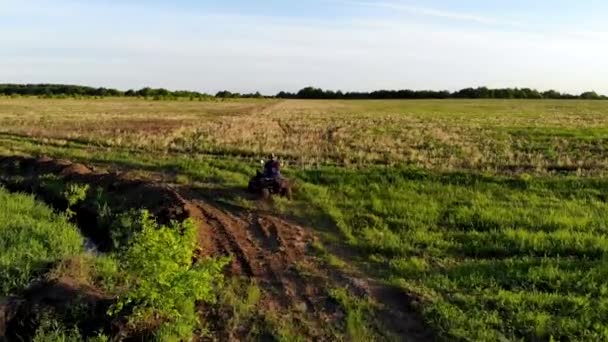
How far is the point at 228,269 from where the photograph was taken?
1140cm

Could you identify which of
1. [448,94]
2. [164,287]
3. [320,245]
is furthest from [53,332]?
[448,94]

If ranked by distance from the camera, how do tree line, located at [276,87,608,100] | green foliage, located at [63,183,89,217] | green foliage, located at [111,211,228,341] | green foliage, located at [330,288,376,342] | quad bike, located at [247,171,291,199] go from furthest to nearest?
tree line, located at [276,87,608,100] → quad bike, located at [247,171,291,199] → green foliage, located at [63,183,89,217] → green foliage, located at [330,288,376,342] → green foliage, located at [111,211,228,341]

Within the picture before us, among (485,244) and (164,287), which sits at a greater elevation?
(164,287)

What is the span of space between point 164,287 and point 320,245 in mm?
4850

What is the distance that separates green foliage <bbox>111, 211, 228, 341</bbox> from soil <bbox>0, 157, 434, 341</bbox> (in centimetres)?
62

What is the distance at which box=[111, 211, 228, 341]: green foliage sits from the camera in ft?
28.3

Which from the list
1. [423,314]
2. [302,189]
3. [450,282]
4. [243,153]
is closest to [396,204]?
[302,189]

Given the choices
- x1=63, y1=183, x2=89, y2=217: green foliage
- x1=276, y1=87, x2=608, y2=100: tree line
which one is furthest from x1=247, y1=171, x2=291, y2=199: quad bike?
x1=276, y1=87, x2=608, y2=100: tree line

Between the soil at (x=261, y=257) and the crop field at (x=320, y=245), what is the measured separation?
4 cm

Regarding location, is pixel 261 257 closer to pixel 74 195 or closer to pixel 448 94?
pixel 74 195

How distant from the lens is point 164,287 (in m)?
8.70

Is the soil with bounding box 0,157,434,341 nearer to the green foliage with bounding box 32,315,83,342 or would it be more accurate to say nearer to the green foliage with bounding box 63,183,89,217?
the green foliage with bounding box 63,183,89,217

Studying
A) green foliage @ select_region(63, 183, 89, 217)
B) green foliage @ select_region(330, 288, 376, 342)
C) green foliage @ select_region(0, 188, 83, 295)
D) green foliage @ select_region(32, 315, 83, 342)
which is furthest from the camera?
green foliage @ select_region(63, 183, 89, 217)

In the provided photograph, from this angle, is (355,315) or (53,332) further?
(355,315)
